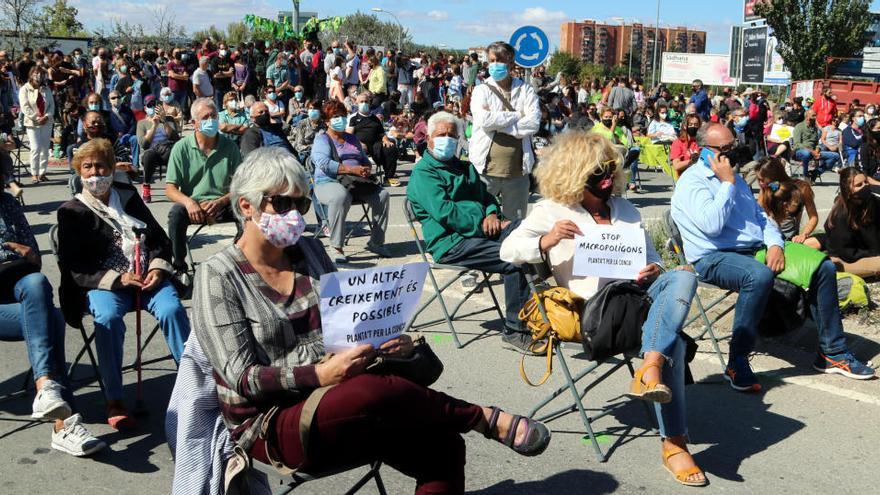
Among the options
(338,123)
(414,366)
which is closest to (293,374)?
(414,366)

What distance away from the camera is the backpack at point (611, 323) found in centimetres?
423

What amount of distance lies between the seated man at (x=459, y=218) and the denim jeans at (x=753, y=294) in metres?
1.29

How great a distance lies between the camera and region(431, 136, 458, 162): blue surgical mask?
6.66 m

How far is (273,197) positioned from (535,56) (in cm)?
944

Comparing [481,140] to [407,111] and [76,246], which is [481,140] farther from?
[407,111]

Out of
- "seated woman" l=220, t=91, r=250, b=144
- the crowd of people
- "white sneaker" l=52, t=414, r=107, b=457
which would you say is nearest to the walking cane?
the crowd of people

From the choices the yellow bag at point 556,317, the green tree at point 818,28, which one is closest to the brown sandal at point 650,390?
the yellow bag at point 556,317

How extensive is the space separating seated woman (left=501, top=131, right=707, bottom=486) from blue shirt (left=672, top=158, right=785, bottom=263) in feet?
3.20

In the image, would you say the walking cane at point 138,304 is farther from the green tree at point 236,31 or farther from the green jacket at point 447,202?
the green tree at point 236,31

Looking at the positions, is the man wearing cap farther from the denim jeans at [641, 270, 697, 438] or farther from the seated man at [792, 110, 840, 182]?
the denim jeans at [641, 270, 697, 438]

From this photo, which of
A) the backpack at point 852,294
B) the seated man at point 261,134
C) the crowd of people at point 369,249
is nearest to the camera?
the crowd of people at point 369,249

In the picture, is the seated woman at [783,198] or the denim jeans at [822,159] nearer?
the seated woman at [783,198]

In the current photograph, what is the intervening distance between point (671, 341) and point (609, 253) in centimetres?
57

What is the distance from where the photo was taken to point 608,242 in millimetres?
4461
